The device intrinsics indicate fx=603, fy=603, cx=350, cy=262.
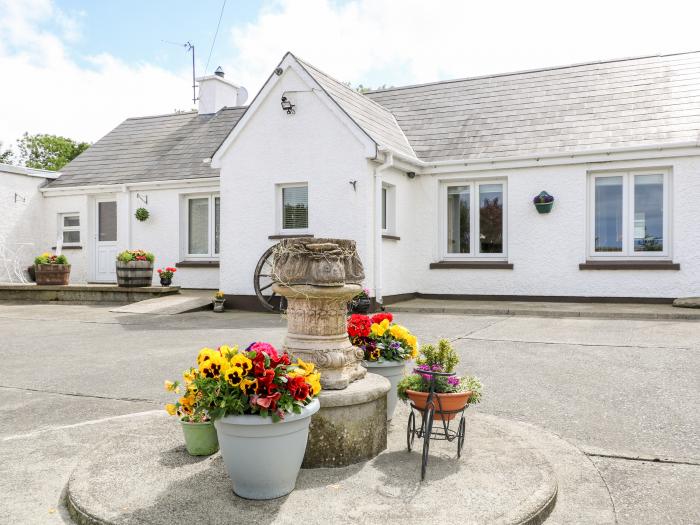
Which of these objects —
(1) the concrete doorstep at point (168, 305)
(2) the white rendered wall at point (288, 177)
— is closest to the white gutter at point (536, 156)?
(2) the white rendered wall at point (288, 177)

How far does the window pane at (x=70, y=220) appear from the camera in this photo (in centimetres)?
1761

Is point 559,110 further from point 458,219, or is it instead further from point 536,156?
point 458,219

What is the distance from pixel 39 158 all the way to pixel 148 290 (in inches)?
1612

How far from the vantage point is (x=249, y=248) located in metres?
12.9

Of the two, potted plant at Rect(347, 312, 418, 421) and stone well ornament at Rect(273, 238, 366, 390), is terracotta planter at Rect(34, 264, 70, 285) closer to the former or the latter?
potted plant at Rect(347, 312, 418, 421)

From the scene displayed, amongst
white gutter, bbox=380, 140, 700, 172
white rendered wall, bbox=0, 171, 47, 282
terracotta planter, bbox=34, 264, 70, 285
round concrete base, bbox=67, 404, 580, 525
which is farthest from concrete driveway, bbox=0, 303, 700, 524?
white rendered wall, bbox=0, 171, 47, 282

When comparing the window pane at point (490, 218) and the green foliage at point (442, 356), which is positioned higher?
the window pane at point (490, 218)

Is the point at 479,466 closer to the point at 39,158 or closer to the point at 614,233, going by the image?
the point at 614,233

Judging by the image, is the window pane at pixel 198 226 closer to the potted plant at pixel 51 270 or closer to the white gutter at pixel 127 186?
the white gutter at pixel 127 186

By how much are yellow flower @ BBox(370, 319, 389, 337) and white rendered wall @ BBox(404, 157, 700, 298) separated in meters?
7.85

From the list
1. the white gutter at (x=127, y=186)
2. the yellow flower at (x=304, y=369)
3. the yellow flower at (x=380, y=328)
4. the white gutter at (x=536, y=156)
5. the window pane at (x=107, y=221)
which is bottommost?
the yellow flower at (x=304, y=369)

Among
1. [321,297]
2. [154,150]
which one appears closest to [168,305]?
[154,150]

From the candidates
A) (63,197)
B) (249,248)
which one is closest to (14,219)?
(63,197)

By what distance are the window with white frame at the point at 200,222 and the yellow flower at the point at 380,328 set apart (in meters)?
11.6
